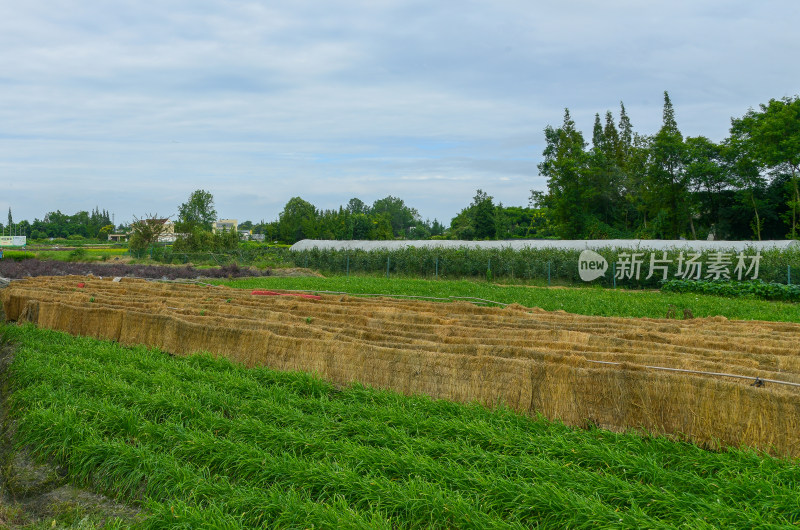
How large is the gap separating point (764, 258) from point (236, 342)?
832 inches

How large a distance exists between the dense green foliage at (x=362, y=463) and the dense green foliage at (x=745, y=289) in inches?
659

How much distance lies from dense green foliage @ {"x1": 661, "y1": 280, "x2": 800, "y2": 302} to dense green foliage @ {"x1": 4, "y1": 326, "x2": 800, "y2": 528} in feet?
54.9

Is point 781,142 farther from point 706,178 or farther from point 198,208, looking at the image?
point 198,208

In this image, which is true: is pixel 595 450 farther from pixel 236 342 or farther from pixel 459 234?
pixel 459 234

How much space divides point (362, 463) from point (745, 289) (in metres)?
18.4

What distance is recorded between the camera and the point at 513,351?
222 inches

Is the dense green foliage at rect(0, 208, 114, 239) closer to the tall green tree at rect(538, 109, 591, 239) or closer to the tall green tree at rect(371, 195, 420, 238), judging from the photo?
the tall green tree at rect(371, 195, 420, 238)

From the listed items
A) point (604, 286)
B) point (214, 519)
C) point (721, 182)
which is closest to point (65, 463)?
point (214, 519)

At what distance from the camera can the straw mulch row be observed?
4.30 m

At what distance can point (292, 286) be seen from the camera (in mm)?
19641

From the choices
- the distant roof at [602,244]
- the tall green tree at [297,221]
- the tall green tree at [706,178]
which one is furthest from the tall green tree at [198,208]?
the tall green tree at [706,178]

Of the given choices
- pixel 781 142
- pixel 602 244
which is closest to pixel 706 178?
pixel 781 142

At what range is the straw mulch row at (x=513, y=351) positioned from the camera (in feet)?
14.1

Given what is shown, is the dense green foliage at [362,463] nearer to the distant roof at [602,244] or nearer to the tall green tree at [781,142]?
the distant roof at [602,244]
